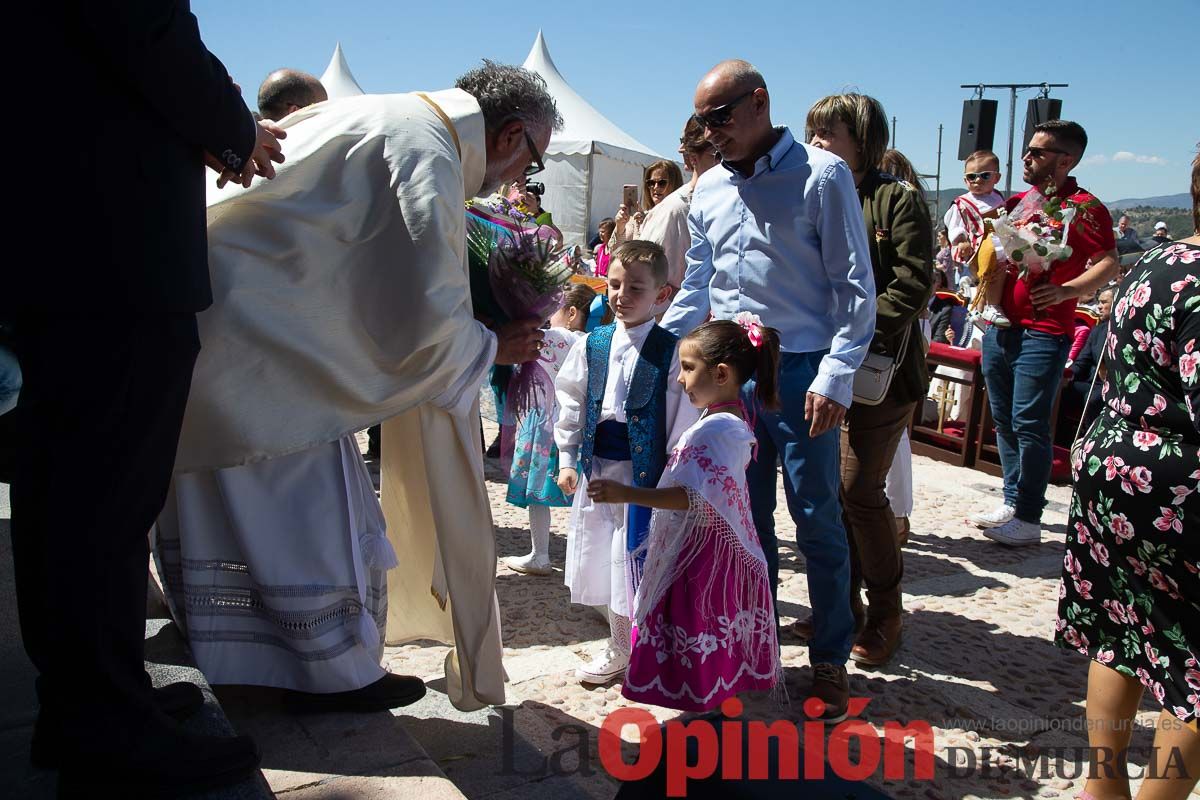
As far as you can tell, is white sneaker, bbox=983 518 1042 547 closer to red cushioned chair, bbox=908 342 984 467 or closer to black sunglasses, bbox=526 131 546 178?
red cushioned chair, bbox=908 342 984 467

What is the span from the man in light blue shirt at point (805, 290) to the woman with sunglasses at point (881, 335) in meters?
0.43

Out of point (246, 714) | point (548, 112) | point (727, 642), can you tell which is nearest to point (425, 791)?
point (246, 714)

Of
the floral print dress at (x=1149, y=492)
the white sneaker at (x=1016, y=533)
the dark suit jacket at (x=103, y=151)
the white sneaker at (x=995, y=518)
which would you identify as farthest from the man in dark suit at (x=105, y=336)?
the white sneaker at (x=995, y=518)

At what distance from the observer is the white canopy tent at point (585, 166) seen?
67.7 ft

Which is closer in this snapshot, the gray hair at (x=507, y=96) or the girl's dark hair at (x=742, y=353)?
the gray hair at (x=507, y=96)

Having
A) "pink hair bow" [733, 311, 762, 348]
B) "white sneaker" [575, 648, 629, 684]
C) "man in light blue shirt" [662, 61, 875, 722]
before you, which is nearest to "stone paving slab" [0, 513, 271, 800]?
"white sneaker" [575, 648, 629, 684]

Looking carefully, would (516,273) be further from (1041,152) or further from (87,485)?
(1041,152)

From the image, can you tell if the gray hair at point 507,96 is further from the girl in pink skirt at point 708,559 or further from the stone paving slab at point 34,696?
the stone paving slab at point 34,696

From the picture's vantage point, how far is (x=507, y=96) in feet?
8.96

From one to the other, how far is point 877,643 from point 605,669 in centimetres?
112

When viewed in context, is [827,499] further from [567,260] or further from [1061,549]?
[1061,549]

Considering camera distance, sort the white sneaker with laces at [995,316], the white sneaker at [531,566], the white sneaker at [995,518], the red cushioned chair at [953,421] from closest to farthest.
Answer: the white sneaker at [531,566] < the white sneaker with laces at [995,316] < the white sneaker at [995,518] < the red cushioned chair at [953,421]

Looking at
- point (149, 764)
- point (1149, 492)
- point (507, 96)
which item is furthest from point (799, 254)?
point (149, 764)

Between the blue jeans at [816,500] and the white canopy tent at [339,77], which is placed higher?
the white canopy tent at [339,77]
